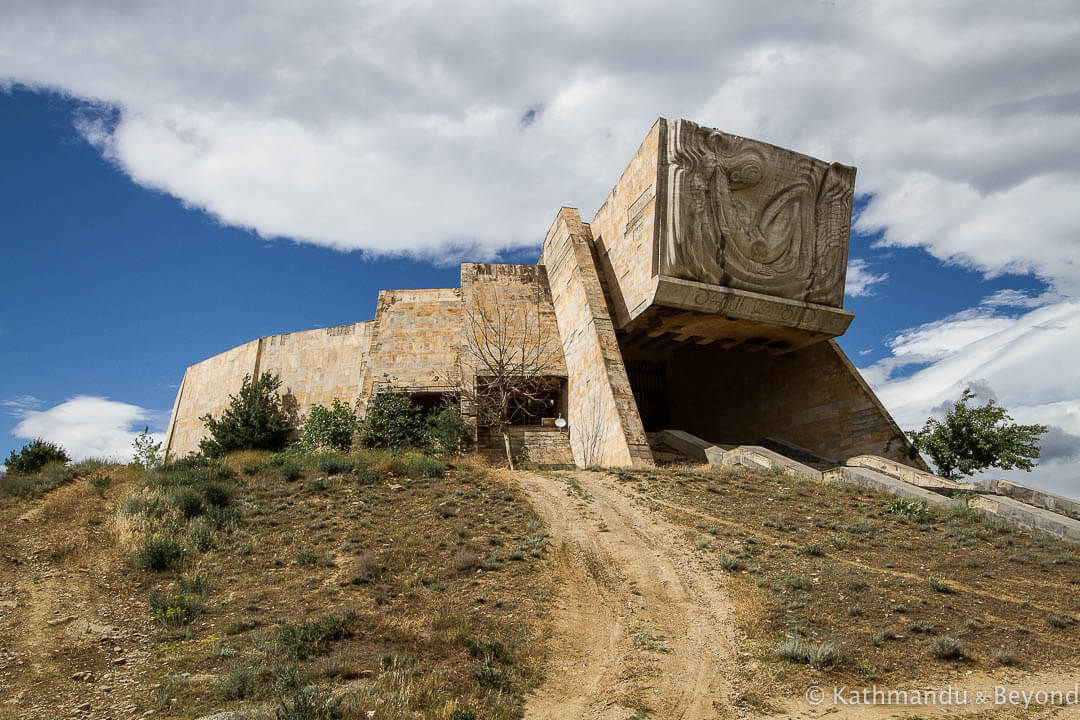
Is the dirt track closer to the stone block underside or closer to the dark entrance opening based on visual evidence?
the stone block underside

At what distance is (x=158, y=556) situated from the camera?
776 cm

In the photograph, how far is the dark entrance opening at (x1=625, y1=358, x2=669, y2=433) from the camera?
2027cm

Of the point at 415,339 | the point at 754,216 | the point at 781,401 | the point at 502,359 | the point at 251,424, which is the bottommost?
the point at 251,424

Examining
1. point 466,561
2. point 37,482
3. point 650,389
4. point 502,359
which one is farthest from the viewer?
point 650,389

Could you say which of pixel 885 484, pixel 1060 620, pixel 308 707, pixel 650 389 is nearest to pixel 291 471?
pixel 308 707

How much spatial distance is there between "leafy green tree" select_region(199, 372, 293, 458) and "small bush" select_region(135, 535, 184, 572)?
9.73 meters

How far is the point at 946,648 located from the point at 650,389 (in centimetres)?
1484

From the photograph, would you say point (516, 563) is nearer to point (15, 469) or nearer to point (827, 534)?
point (827, 534)

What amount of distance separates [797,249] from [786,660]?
11344mm

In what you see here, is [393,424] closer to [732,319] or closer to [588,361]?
[588,361]

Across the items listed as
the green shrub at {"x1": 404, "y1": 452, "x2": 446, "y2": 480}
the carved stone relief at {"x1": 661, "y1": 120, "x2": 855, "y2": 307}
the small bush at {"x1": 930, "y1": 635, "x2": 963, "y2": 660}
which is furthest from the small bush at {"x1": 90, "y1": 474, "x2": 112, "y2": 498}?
the small bush at {"x1": 930, "y1": 635, "x2": 963, "y2": 660}

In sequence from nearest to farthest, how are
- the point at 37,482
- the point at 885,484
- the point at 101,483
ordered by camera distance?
the point at 101,483
the point at 885,484
the point at 37,482

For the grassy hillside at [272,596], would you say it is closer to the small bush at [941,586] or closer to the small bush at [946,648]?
the small bush at [946,648]

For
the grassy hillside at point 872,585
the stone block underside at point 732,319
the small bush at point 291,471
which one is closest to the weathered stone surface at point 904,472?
the grassy hillside at point 872,585
